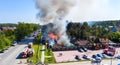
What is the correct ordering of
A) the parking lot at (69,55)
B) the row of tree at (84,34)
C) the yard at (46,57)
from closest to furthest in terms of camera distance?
the yard at (46,57)
the parking lot at (69,55)
the row of tree at (84,34)

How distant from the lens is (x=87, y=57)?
47406mm

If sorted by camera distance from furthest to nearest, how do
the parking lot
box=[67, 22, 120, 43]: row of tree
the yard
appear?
box=[67, 22, 120, 43]: row of tree
the parking lot
the yard

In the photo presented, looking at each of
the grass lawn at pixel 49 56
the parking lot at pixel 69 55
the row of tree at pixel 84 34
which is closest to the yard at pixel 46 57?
the grass lawn at pixel 49 56

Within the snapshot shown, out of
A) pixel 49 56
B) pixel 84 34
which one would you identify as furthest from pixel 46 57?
pixel 84 34

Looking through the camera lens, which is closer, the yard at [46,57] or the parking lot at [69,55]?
the yard at [46,57]

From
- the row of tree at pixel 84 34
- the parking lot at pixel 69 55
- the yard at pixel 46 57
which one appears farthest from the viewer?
the row of tree at pixel 84 34

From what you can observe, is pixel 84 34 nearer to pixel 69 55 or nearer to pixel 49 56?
pixel 69 55

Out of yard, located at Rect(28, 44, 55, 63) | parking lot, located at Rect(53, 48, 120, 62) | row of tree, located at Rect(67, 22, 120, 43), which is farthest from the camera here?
row of tree, located at Rect(67, 22, 120, 43)

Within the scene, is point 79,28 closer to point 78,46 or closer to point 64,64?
point 78,46

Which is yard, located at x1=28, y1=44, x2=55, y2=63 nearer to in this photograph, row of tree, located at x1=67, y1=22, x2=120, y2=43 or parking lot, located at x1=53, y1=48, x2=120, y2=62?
parking lot, located at x1=53, y1=48, x2=120, y2=62

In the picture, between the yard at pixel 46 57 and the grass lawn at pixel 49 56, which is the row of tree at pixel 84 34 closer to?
the grass lawn at pixel 49 56

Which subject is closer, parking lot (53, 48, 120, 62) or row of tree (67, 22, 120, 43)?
parking lot (53, 48, 120, 62)

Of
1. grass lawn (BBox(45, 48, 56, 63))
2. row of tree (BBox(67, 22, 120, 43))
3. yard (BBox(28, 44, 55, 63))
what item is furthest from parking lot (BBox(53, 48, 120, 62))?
row of tree (BBox(67, 22, 120, 43))

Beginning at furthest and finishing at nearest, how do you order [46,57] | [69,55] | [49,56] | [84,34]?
[84,34] < [69,55] < [49,56] < [46,57]
